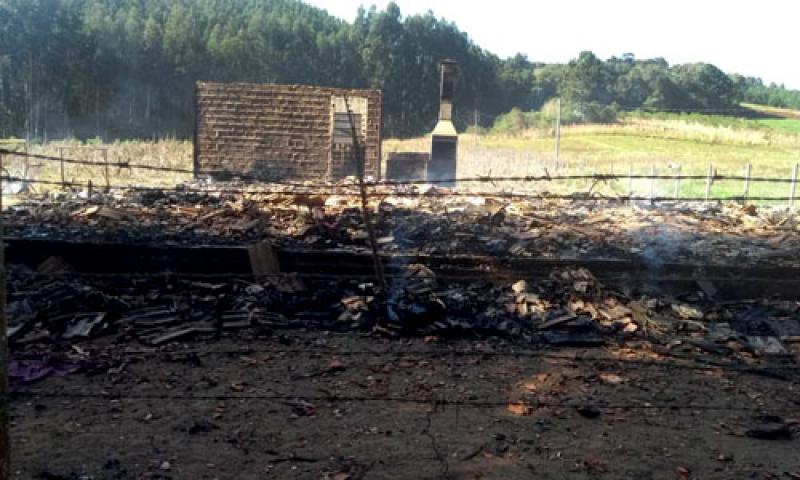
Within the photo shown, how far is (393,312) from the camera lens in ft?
22.9

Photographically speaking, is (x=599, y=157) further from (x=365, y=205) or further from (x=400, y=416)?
(x=400, y=416)

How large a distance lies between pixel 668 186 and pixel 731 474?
2470 cm

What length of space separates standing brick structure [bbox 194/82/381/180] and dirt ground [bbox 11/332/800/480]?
1894 centimetres

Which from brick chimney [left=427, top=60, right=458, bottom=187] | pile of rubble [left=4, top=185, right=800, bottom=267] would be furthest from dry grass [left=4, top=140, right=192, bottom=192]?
brick chimney [left=427, top=60, right=458, bottom=187]

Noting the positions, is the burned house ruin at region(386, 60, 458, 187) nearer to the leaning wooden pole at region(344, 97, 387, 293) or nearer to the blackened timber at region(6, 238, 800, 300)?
the blackened timber at region(6, 238, 800, 300)

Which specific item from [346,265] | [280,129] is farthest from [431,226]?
[280,129]

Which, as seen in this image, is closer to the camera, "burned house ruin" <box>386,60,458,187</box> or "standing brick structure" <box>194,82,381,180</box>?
"burned house ruin" <box>386,60,458,187</box>

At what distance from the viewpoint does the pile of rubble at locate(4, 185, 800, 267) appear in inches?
415

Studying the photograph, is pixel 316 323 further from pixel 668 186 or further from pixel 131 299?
pixel 668 186

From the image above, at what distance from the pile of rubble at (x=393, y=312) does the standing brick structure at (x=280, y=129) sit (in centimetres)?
1722

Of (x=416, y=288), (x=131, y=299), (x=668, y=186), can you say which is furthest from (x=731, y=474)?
(x=668, y=186)

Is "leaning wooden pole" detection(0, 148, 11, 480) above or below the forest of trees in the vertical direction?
below

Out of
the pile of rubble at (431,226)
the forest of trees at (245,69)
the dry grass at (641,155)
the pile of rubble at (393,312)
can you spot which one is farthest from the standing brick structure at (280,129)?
the forest of trees at (245,69)

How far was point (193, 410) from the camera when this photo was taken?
4977 millimetres
